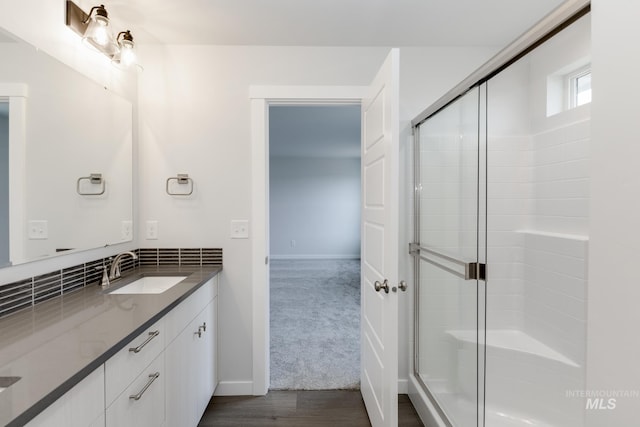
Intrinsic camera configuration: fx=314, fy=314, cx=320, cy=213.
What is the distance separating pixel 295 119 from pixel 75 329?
391 cm

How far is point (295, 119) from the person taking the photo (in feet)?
14.9

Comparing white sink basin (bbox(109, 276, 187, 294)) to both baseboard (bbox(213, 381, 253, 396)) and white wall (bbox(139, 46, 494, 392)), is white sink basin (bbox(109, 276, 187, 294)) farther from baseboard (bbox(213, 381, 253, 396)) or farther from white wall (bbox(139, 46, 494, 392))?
baseboard (bbox(213, 381, 253, 396))

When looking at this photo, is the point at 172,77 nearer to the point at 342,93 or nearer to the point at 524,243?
the point at 342,93

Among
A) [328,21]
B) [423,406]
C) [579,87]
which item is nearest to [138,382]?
[423,406]

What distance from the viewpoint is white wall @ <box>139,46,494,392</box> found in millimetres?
2199

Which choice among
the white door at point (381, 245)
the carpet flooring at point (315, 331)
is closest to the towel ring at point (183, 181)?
the white door at point (381, 245)

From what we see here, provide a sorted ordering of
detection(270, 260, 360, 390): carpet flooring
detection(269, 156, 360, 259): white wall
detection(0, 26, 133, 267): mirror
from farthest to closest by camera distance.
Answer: detection(269, 156, 360, 259): white wall < detection(270, 260, 360, 390): carpet flooring < detection(0, 26, 133, 267): mirror

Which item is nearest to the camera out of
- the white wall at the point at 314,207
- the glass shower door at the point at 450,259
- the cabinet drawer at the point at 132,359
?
the cabinet drawer at the point at 132,359

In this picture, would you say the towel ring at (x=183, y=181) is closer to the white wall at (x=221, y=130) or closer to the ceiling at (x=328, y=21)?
the white wall at (x=221, y=130)

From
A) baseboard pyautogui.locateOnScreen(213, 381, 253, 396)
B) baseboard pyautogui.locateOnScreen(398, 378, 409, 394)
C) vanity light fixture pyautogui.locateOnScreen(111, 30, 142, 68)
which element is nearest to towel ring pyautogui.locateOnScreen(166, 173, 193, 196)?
vanity light fixture pyautogui.locateOnScreen(111, 30, 142, 68)

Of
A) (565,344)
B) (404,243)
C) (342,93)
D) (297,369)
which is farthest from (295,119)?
(565,344)

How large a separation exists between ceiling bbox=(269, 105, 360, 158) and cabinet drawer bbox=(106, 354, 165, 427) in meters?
2.85

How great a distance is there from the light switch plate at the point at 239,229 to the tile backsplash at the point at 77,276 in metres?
0.16

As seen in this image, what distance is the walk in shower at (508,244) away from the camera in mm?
1745
